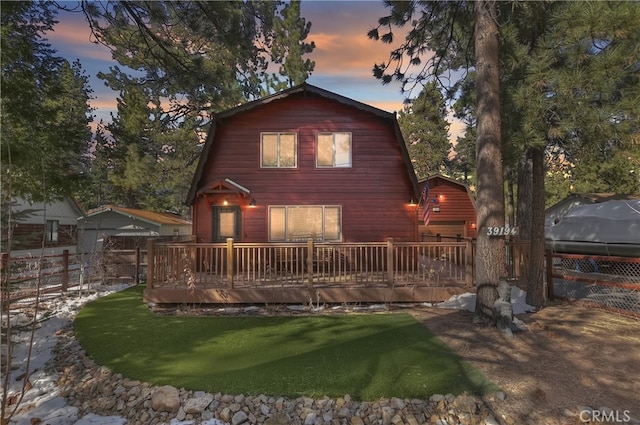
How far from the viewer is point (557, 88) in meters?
6.44

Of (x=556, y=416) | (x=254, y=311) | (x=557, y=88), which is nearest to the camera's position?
(x=556, y=416)

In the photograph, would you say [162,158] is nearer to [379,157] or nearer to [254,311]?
[379,157]

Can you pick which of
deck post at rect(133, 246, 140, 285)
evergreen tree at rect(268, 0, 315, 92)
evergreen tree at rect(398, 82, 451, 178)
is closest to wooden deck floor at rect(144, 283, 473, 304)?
deck post at rect(133, 246, 140, 285)

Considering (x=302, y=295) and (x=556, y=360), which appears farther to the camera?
(x=302, y=295)

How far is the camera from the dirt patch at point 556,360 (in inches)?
147

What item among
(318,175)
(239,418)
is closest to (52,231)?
(318,175)

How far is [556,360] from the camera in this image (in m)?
4.81

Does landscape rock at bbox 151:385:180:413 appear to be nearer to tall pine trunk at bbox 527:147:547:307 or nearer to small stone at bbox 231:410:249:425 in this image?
small stone at bbox 231:410:249:425

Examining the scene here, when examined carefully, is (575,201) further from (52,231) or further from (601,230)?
(52,231)

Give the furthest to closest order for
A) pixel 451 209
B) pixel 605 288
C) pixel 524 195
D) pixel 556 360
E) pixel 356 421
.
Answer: pixel 451 209, pixel 524 195, pixel 605 288, pixel 556 360, pixel 356 421

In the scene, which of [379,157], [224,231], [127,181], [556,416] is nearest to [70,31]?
[224,231]

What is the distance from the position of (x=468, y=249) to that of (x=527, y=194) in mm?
6171

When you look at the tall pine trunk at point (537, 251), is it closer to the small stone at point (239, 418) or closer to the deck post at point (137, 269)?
the small stone at point (239, 418)

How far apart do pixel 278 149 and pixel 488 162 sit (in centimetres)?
718
